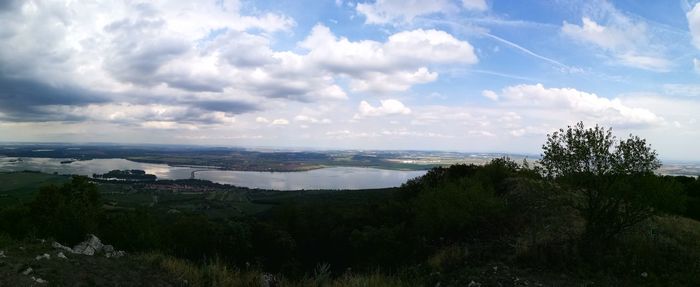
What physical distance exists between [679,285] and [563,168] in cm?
505

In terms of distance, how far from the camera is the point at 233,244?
36.3m

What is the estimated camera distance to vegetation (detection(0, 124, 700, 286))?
39.4ft

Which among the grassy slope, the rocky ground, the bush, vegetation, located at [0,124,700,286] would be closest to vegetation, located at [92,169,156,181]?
the grassy slope

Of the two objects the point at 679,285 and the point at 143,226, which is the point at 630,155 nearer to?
the point at 679,285

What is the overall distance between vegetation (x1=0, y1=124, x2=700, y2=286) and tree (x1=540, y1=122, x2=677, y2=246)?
0.04m

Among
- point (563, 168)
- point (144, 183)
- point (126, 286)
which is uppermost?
point (563, 168)

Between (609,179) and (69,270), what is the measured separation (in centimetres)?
1662

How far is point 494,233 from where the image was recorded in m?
18.4

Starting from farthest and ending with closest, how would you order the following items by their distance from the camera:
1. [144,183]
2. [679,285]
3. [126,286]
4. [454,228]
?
1. [144,183]
2. [454,228]
3. [679,285]
4. [126,286]

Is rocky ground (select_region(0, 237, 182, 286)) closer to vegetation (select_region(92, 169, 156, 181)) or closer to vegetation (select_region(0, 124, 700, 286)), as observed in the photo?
vegetation (select_region(0, 124, 700, 286))

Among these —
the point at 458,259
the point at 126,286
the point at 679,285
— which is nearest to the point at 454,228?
the point at 458,259

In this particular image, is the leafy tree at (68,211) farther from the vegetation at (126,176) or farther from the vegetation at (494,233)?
the vegetation at (126,176)

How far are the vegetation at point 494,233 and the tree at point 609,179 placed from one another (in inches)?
1.5

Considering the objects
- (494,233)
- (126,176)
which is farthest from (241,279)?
(126,176)
